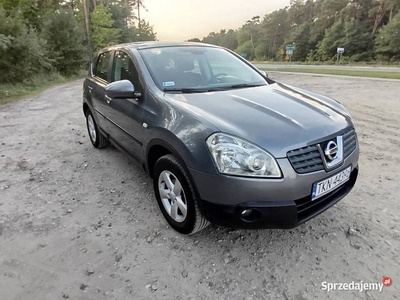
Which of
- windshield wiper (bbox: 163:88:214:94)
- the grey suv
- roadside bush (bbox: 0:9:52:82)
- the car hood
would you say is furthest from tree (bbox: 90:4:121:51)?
the car hood

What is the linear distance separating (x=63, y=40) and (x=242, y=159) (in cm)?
1995

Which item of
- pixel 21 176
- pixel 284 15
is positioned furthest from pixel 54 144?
pixel 284 15

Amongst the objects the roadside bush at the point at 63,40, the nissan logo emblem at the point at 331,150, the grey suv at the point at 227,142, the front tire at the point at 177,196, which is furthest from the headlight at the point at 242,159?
the roadside bush at the point at 63,40

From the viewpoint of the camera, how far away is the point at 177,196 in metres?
2.33

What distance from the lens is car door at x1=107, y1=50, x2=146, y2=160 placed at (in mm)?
2701

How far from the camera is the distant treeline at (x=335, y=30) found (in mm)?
38125

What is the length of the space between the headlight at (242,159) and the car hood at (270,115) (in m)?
0.05

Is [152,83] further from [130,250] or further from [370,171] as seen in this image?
[370,171]

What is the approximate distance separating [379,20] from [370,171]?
5015 centimetres

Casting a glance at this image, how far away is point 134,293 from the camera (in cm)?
188

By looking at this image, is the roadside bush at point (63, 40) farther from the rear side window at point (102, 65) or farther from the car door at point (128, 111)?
the car door at point (128, 111)

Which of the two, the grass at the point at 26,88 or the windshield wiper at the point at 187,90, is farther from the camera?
the grass at the point at 26,88

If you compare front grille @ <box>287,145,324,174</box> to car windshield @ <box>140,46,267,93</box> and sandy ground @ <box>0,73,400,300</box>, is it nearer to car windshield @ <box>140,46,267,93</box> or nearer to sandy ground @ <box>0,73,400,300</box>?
sandy ground @ <box>0,73,400,300</box>

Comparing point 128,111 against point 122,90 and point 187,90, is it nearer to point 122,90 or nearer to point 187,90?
point 122,90
